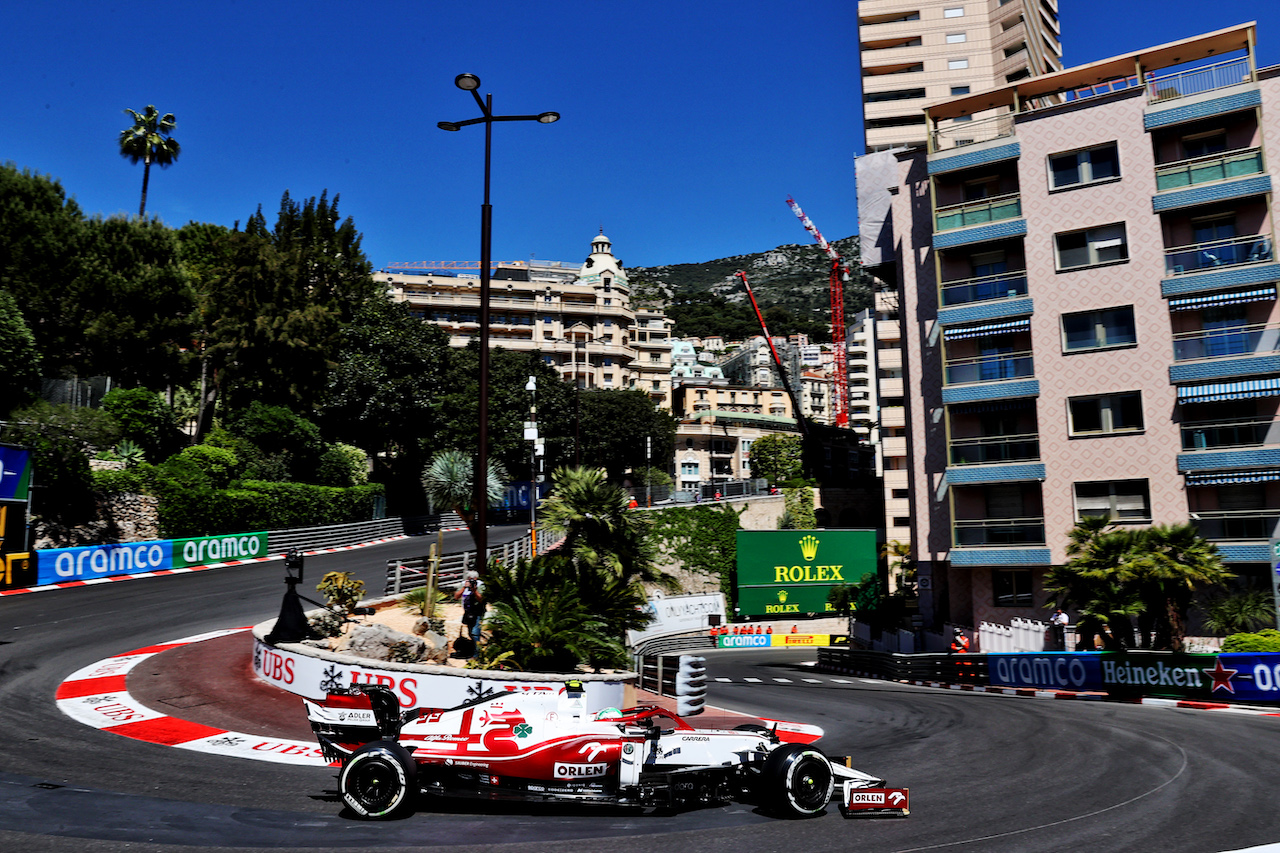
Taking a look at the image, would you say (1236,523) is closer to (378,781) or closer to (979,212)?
(979,212)

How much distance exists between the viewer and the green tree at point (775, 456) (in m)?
104

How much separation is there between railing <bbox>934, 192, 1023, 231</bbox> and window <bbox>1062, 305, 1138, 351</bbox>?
484 centimetres

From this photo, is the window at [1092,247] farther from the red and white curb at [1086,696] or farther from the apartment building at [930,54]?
the apartment building at [930,54]

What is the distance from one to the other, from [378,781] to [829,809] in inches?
A: 211

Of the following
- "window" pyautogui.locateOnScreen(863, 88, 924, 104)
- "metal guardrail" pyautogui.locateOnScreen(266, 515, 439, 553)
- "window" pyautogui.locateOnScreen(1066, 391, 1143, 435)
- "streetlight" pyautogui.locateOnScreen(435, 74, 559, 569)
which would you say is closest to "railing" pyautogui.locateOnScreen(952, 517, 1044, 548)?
"window" pyautogui.locateOnScreen(1066, 391, 1143, 435)

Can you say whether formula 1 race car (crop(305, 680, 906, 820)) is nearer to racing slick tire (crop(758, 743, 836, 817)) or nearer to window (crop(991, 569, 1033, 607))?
racing slick tire (crop(758, 743, 836, 817))

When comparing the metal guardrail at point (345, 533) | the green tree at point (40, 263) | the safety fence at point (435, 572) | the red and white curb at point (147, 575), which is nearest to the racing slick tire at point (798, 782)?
the safety fence at point (435, 572)

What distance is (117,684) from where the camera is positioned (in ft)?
54.9

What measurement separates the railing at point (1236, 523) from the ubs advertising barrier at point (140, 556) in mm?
39682

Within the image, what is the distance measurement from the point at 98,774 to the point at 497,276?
12647 cm

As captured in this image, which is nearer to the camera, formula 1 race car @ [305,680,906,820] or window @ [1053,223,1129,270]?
formula 1 race car @ [305,680,906,820]

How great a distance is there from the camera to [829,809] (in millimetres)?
10477

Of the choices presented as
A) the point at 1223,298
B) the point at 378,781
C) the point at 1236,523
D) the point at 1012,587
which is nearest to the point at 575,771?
the point at 378,781

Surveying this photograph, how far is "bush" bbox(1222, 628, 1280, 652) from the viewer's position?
67.5 feet
